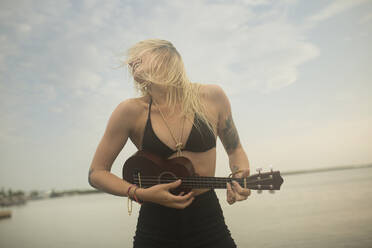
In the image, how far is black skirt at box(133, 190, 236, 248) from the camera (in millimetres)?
1793

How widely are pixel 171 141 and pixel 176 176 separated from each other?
0.23 metres

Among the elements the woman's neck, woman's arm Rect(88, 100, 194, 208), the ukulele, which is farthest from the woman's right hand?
the woman's neck

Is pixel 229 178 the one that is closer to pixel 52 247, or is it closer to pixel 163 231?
pixel 163 231

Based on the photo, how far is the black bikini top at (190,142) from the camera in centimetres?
194

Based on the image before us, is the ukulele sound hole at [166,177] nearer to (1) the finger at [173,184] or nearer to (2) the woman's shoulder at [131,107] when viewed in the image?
(1) the finger at [173,184]

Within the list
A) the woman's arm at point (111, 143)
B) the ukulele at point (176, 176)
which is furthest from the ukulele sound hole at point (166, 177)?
the woman's arm at point (111, 143)

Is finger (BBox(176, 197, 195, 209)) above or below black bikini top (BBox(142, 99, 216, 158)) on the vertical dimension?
below

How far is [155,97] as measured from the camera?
220 centimetres

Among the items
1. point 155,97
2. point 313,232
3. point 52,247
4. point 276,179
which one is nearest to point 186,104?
point 155,97

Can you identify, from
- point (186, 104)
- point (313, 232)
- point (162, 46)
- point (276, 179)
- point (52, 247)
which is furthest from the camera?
point (52, 247)

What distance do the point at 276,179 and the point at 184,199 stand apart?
0.65 metres

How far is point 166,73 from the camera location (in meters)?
2.18

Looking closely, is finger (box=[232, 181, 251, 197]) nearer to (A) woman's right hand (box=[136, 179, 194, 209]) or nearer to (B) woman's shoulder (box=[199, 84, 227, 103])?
(A) woman's right hand (box=[136, 179, 194, 209])

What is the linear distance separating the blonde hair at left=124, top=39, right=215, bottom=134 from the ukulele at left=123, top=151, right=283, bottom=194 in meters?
0.38
